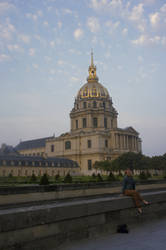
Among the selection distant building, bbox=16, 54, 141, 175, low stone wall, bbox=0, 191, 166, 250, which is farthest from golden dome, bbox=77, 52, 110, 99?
low stone wall, bbox=0, 191, 166, 250

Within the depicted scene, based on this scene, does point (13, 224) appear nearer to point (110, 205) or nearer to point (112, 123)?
point (110, 205)

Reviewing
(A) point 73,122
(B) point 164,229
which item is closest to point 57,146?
(A) point 73,122

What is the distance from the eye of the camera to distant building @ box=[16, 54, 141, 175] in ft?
298

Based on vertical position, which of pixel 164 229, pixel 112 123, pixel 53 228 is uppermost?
pixel 112 123

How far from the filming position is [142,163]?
6550 centimetres

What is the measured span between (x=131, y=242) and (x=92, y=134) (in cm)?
8593

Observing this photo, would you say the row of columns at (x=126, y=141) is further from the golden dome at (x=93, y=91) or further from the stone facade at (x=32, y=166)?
the golden dome at (x=93, y=91)

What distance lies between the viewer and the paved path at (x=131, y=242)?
17.5 ft

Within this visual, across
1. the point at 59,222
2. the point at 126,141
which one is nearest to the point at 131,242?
the point at 59,222

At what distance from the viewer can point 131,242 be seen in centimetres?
566

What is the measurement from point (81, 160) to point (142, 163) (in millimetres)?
32852

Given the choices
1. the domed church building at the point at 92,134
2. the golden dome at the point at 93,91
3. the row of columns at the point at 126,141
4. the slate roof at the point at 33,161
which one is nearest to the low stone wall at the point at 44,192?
the slate roof at the point at 33,161

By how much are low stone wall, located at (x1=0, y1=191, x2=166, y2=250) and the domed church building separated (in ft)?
268

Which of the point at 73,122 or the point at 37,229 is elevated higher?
the point at 73,122
